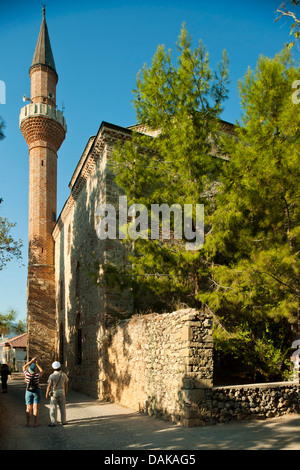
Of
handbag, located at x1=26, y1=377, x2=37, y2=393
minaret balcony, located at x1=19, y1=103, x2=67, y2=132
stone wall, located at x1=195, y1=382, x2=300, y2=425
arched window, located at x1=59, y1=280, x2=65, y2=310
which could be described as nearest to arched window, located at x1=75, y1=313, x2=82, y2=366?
arched window, located at x1=59, y1=280, x2=65, y2=310

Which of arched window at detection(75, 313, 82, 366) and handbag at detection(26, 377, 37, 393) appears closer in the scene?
handbag at detection(26, 377, 37, 393)

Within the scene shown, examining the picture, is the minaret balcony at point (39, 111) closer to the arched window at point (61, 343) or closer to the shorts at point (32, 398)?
the arched window at point (61, 343)

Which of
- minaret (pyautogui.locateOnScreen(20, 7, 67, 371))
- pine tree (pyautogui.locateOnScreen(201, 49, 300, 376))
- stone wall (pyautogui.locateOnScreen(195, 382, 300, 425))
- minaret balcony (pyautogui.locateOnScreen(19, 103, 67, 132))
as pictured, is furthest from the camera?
minaret balcony (pyautogui.locateOnScreen(19, 103, 67, 132))

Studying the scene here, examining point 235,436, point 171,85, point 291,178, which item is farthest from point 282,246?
point 171,85

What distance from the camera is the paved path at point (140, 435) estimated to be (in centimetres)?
593

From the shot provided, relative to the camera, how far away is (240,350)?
1078 centimetres

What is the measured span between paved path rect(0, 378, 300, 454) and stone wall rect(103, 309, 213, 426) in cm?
44

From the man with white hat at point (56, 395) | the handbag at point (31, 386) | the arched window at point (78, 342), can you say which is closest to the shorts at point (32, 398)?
the handbag at point (31, 386)

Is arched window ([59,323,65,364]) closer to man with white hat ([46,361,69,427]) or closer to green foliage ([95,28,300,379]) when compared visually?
green foliage ([95,28,300,379])

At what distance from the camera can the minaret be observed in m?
20.8

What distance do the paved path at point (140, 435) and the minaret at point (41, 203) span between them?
12.0 meters

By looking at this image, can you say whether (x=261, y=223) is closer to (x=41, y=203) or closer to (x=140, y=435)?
(x=140, y=435)

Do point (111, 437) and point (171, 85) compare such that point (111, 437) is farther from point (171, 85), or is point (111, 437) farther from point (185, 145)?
point (171, 85)

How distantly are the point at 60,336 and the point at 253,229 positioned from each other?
44.8ft
